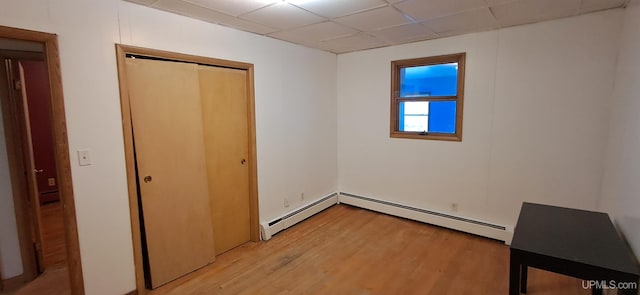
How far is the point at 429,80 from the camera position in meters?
3.74

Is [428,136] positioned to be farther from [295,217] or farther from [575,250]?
[575,250]

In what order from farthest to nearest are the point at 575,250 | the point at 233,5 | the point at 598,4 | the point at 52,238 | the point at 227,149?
1. the point at 52,238
2. the point at 227,149
3. the point at 598,4
4. the point at 233,5
5. the point at 575,250

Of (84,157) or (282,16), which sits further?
(282,16)

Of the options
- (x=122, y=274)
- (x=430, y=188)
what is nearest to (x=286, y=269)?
(x=122, y=274)

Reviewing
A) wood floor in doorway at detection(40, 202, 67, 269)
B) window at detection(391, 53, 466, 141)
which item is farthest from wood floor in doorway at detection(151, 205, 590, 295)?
wood floor in doorway at detection(40, 202, 67, 269)

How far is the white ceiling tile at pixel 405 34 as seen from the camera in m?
3.01

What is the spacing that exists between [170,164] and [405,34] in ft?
8.89

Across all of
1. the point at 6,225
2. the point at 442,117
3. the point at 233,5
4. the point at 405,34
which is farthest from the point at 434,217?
the point at 6,225

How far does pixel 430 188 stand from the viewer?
374 cm

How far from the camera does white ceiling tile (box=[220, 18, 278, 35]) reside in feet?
8.84

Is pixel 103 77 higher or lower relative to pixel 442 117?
higher

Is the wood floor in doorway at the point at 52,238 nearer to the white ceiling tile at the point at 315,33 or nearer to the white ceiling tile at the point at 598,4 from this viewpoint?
the white ceiling tile at the point at 315,33

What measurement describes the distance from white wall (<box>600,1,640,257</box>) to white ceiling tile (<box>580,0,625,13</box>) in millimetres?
109

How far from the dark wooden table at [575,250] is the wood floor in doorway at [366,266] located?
72 centimetres
